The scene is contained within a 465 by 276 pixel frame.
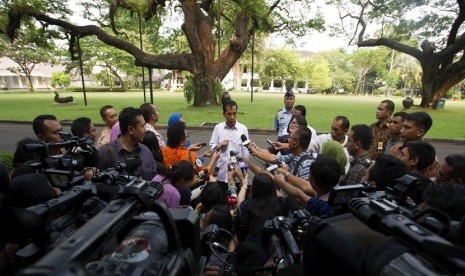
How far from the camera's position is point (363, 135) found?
11.1 feet

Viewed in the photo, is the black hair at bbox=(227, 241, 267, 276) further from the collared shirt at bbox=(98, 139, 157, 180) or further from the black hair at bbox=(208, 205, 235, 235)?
the collared shirt at bbox=(98, 139, 157, 180)

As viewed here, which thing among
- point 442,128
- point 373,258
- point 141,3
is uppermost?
point 141,3

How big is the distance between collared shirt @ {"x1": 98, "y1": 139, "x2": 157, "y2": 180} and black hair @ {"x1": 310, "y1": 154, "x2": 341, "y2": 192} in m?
1.66

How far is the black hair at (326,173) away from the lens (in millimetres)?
2355

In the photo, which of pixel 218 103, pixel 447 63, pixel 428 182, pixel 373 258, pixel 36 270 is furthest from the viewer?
pixel 447 63

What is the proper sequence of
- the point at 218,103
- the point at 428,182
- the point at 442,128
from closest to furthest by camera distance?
the point at 428,182 → the point at 442,128 → the point at 218,103

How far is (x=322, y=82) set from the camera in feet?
199

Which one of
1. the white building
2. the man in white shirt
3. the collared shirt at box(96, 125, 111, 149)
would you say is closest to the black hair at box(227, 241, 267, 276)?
the man in white shirt

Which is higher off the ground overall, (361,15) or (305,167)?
(361,15)

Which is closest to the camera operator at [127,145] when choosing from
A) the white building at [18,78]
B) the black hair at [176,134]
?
the black hair at [176,134]

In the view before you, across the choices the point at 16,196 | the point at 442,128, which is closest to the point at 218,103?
the point at 442,128

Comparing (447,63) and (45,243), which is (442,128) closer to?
(447,63)

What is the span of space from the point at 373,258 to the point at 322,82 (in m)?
63.6

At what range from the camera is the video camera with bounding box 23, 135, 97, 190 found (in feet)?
5.98
